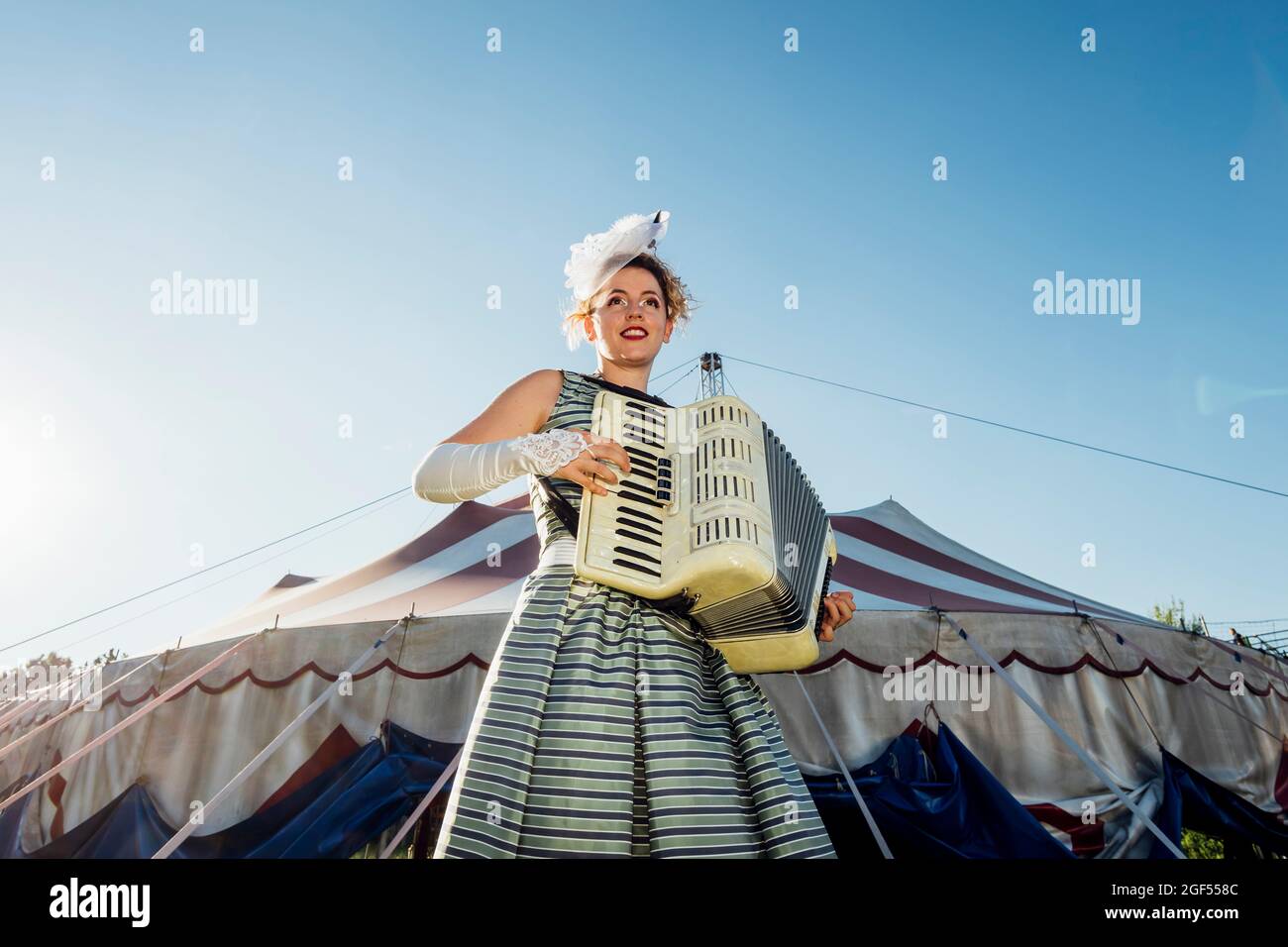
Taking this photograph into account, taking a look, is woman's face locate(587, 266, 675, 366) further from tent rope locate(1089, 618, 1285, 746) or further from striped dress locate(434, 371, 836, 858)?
tent rope locate(1089, 618, 1285, 746)

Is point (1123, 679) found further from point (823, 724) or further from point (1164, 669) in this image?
point (823, 724)

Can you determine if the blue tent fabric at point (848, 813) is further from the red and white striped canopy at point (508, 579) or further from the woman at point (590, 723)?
the woman at point (590, 723)

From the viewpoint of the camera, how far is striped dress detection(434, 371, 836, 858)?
38.1 inches

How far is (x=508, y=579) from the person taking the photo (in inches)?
185

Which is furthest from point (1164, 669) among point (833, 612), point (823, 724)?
point (833, 612)

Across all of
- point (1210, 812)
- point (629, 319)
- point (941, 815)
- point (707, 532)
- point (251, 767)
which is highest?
point (629, 319)

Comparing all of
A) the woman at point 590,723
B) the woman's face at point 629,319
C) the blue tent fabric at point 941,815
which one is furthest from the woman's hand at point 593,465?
the blue tent fabric at point 941,815

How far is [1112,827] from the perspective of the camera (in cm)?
405

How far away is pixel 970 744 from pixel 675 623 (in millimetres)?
3658

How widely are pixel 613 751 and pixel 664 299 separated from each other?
3.59 feet

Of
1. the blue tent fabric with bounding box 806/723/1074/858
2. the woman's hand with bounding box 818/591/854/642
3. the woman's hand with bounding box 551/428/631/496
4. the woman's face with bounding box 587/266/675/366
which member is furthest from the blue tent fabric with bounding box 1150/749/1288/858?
the woman's hand with bounding box 551/428/631/496

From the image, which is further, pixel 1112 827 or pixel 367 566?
pixel 367 566
